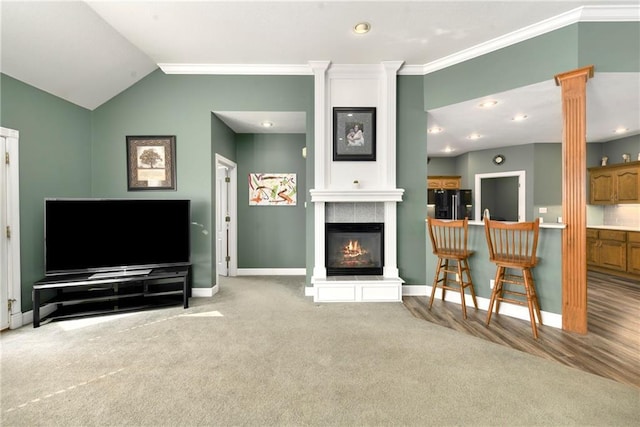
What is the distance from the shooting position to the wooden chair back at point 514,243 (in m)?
2.57

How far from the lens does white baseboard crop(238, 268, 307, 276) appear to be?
483cm

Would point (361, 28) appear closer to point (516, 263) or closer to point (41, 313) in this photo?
point (516, 263)

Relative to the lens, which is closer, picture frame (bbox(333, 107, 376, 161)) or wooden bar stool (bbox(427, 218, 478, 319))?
wooden bar stool (bbox(427, 218, 478, 319))

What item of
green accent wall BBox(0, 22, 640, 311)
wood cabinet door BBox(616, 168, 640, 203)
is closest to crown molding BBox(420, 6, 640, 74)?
green accent wall BBox(0, 22, 640, 311)

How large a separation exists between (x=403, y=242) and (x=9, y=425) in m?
3.71

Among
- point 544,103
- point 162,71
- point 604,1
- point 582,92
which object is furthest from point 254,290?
point 604,1

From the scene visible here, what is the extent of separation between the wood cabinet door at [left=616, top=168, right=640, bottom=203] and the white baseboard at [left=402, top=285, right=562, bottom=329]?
382 centimetres

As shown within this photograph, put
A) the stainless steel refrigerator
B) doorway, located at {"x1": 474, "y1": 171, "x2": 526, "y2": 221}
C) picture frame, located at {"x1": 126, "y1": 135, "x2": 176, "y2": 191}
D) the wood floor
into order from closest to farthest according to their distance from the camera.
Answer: the wood floor, picture frame, located at {"x1": 126, "y1": 135, "x2": 176, "y2": 191}, the stainless steel refrigerator, doorway, located at {"x1": 474, "y1": 171, "x2": 526, "y2": 221}

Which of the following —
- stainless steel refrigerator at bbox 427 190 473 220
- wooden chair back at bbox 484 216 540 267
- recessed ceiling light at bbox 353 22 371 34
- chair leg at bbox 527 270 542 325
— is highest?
recessed ceiling light at bbox 353 22 371 34

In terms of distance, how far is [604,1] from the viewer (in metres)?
2.52

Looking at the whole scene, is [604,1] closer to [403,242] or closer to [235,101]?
[403,242]

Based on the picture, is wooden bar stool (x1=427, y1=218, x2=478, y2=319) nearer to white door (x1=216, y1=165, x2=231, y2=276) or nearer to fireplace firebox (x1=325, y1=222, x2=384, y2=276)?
fireplace firebox (x1=325, y1=222, x2=384, y2=276)

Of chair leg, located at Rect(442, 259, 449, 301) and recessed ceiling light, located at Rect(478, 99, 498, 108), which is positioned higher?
recessed ceiling light, located at Rect(478, 99, 498, 108)

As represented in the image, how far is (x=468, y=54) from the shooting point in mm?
3312
